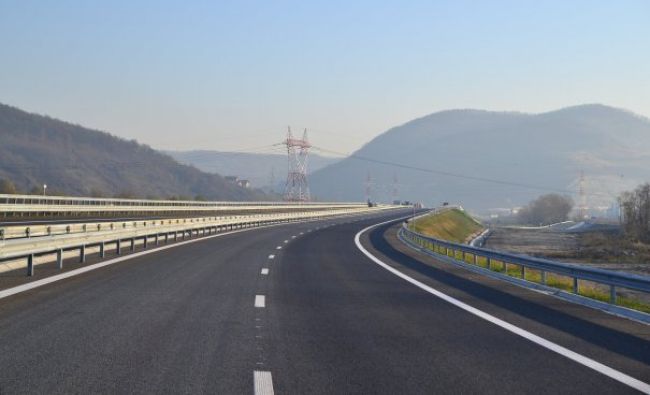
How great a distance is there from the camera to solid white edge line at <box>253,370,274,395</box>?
7035mm

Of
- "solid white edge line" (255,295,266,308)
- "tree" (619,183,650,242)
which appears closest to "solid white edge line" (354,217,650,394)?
"solid white edge line" (255,295,266,308)

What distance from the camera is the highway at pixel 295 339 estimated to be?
24.6ft

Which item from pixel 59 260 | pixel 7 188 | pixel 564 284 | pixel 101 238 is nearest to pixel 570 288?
pixel 564 284

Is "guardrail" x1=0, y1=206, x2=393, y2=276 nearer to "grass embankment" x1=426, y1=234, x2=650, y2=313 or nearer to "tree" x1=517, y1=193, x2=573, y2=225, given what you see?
"grass embankment" x1=426, y1=234, x2=650, y2=313

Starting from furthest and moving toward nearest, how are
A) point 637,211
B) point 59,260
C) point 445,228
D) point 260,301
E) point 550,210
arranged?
point 550,210 → point 637,211 → point 445,228 → point 59,260 → point 260,301

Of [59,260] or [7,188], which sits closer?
[59,260]

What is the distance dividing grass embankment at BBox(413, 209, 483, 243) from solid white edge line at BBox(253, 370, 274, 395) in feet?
185

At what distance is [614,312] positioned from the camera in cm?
1366

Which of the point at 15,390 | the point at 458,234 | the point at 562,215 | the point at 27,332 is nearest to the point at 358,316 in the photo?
the point at 27,332

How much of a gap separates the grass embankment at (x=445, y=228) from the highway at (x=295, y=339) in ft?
162

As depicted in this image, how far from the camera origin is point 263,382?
741 centimetres

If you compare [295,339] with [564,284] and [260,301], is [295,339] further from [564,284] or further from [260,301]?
[564,284]

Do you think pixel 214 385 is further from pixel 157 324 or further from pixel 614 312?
pixel 614 312

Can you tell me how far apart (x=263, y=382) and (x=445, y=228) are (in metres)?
75.6
